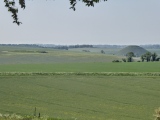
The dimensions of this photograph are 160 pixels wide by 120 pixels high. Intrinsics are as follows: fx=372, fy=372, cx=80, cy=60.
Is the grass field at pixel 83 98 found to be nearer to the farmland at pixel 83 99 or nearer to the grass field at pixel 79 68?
the farmland at pixel 83 99

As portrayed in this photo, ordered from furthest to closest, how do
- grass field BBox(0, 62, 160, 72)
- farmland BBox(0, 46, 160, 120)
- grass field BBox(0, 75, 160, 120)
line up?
grass field BBox(0, 62, 160, 72)
grass field BBox(0, 75, 160, 120)
farmland BBox(0, 46, 160, 120)

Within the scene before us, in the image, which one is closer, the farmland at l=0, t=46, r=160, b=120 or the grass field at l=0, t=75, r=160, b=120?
the farmland at l=0, t=46, r=160, b=120

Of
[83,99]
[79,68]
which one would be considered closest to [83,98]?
[83,99]

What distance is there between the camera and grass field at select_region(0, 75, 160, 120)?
26.5 meters

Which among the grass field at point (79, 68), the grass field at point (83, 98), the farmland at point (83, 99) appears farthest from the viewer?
the grass field at point (79, 68)

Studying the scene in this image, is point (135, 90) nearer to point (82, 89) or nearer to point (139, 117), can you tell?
point (82, 89)

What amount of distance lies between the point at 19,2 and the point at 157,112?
3691mm

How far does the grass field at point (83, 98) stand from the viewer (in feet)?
87.1

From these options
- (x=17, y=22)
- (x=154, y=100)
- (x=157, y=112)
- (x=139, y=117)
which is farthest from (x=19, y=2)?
(x=154, y=100)

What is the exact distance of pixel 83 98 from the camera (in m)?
34.8

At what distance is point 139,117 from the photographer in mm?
25500

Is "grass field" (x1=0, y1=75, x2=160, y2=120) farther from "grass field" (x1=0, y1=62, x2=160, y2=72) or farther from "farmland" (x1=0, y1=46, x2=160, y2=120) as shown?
"grass field" (x1=0, y1=62, x2=160, y2=72)

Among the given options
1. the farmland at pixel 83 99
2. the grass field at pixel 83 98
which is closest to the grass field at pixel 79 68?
the grass field at pixel 83 98

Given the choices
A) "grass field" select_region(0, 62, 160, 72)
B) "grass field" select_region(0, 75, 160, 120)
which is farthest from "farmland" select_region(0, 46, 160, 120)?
"grass field" select_region(0, 62, 160, 72)
